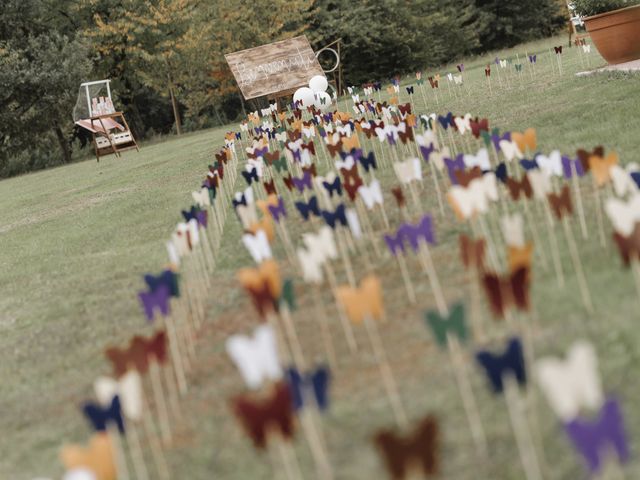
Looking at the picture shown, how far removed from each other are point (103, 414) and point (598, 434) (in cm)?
130

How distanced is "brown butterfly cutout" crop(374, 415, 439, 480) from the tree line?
2637cm

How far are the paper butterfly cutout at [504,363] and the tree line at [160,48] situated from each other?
26.2m

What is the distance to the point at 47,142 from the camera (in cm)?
3381

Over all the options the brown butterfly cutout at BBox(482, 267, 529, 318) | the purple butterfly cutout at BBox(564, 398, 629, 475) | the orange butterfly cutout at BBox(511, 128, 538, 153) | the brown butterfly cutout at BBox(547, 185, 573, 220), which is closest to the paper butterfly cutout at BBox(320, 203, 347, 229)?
the brown butterfly cutout at BBox(547, 185, 573, 220)

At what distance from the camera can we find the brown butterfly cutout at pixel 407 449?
1742 mm

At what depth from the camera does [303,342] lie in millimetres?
3523

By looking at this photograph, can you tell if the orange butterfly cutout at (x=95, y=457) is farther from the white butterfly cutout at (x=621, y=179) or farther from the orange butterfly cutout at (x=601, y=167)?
the orange butterfly cutout at (x=601, y=167)

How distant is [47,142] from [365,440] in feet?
108

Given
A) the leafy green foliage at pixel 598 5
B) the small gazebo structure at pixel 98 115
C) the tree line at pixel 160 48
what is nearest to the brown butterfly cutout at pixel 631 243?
the leafy green foliage at pixel 598 5

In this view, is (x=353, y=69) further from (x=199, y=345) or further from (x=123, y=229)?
(x=199, y=345)

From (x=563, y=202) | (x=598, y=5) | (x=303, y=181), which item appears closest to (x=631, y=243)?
(x=563, y=202)

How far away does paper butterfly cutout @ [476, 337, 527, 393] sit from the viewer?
2000 millimetres

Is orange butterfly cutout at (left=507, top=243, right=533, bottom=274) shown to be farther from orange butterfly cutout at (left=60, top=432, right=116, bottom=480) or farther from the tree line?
the tree line

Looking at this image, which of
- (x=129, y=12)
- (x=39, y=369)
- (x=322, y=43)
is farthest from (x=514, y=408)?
(x=322, y=43)
